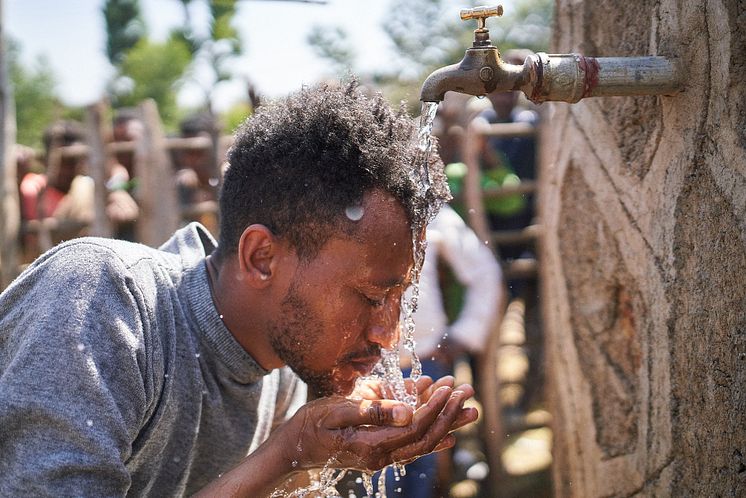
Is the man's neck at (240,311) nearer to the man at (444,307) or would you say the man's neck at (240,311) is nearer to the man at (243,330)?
the man at (243,330)

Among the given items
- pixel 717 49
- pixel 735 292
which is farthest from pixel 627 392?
pixel 717 49

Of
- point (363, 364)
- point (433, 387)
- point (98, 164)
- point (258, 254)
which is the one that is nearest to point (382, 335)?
point (363, 364)

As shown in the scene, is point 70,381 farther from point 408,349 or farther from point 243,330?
point 408,349

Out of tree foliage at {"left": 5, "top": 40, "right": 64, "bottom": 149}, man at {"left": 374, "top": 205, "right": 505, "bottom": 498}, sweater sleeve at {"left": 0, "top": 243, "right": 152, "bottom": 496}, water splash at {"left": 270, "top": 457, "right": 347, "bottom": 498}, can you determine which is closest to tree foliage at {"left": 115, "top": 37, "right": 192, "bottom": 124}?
tree foliage at {"left": 5, "top": 40, "right": 64, "bottom": 149}

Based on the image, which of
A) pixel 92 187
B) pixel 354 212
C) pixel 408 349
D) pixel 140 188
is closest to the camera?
pixel 354 212

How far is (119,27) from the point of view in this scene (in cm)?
1795

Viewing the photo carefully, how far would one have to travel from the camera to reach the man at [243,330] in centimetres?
163

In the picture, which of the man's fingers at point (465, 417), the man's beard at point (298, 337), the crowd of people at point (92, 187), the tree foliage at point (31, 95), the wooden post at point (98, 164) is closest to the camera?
the man's fingers at point (465, 417)

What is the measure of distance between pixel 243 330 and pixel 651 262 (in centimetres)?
104

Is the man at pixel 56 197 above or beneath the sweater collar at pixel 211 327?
beneath

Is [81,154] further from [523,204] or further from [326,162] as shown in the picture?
[326,162]

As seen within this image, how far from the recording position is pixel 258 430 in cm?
236

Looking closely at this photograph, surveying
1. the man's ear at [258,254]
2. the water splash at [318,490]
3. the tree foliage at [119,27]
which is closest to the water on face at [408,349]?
the water splash at [318,490]

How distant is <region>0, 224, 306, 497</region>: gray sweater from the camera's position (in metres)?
1.60
